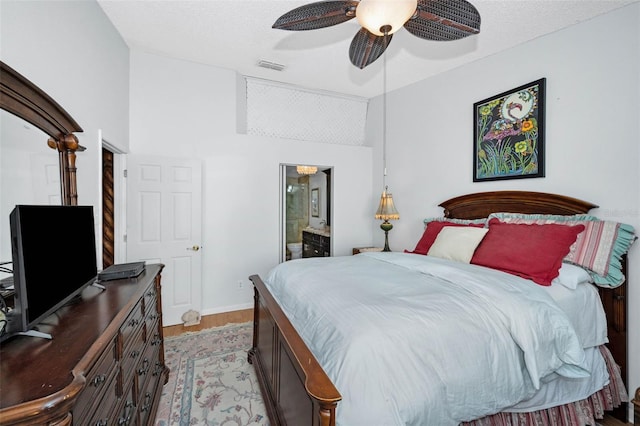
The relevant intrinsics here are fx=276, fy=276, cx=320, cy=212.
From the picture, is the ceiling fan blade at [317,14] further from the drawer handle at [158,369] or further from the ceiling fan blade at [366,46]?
the drawer handle at [158,369]

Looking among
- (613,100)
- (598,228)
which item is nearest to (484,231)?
(598,228)

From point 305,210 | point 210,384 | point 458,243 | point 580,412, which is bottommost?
point 210,384

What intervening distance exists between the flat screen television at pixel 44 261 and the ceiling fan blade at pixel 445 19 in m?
2.05

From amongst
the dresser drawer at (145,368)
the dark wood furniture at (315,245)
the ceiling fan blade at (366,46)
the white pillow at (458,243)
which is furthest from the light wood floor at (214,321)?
the ceiling fan blade at (366,46)

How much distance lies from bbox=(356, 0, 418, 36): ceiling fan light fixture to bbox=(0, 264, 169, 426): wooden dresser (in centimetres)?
184

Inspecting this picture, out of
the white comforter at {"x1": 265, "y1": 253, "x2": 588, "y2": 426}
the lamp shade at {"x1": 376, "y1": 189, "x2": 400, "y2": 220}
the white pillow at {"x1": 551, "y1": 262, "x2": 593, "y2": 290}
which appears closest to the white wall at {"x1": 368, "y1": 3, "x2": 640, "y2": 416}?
the white pillow at {"x1": 551, "y1": 262, "x2": 593, "y2": 290}

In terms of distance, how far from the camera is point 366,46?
1.83 m

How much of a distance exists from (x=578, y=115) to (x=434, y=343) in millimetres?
2214

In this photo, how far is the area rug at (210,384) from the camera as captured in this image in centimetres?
180

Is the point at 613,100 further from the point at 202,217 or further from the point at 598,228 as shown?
the point at 202,217

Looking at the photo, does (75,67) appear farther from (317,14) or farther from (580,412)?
(580,412)

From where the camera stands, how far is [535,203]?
7.60 ft

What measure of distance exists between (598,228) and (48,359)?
115 inches

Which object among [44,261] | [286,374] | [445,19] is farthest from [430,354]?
[445,19]
